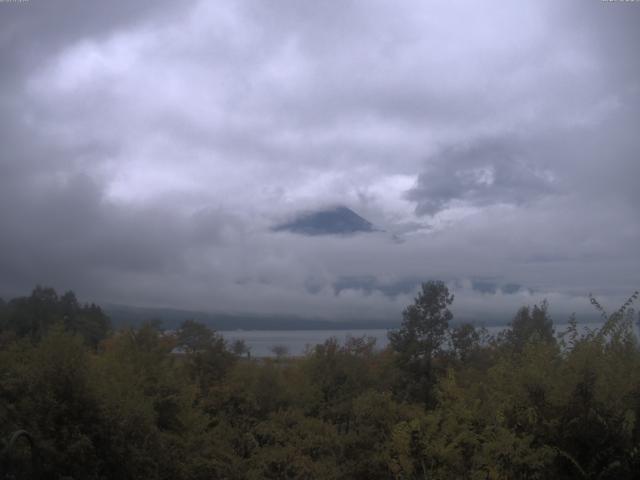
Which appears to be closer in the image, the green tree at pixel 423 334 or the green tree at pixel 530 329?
the green tree at pixel 530 329

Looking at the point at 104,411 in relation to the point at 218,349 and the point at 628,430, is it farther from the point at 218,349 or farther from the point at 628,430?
the point at 218,349

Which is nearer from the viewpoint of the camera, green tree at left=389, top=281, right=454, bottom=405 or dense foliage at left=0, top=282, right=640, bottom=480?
dense foliage at left=0, top=282, right=640, bottom=480

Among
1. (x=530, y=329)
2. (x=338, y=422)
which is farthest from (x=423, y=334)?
(x=530, y=329)

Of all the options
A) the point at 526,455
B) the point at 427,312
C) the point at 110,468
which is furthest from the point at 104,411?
the point at 427,312

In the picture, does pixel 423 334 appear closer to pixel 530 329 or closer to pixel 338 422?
pixel 338 422

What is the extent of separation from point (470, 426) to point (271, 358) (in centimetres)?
2907

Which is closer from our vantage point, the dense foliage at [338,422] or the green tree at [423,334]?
the dense foliage at [338,422]

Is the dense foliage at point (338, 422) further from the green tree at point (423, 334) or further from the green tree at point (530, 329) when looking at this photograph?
the green tree at point (423, 334)

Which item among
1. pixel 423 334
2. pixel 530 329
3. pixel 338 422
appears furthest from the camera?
pixel 423 334

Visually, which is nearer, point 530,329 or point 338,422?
point 530,329

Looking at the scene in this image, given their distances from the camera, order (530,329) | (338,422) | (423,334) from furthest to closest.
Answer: (423,334), (338,422), (530,329)

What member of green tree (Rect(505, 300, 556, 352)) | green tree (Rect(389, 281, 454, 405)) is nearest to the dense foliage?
green tree (Rect(505, 300, 556, 352))

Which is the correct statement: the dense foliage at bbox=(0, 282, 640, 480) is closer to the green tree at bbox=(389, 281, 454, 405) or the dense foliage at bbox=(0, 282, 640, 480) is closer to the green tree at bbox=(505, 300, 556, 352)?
the green tree at bbox=(505, 300, 556, 352)

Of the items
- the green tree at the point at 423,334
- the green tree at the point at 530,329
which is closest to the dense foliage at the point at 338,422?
the green tree at the point at 530,329
